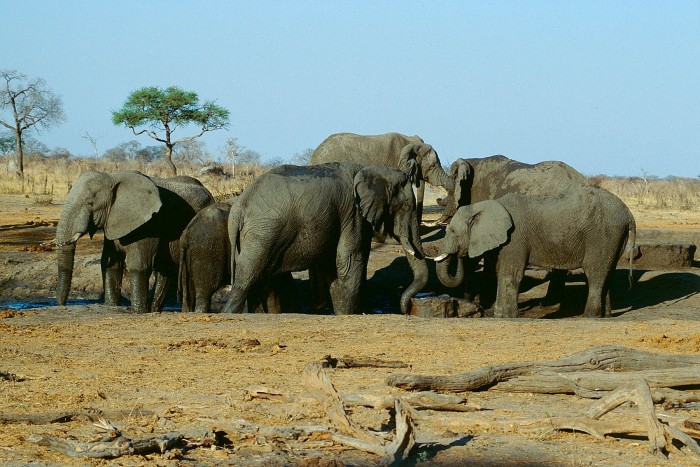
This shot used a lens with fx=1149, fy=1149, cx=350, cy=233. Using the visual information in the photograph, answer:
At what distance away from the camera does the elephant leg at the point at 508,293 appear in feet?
44.4

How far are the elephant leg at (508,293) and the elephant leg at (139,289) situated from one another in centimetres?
416

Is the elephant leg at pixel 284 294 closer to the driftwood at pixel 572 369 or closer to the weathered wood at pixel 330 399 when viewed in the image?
the driftwood at pixel 572 369

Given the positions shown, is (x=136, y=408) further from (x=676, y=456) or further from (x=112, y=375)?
(x=676, y=456)

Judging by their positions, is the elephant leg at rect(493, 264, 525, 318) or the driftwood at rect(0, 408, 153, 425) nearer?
the driftwood at rect(0, 408, 153, 425)

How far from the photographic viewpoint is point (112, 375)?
26.3 ft

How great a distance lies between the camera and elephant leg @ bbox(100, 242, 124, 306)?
46.5ft

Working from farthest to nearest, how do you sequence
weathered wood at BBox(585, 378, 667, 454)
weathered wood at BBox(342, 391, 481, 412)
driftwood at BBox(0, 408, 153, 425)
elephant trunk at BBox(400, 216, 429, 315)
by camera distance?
1. elephant trunk at BBox(400, 216, 429, 315)
2. weathered wood at BBox(342, 391, 481, 412)
3. driftwood at BBox(0, 408, 153, 425)
4. weathered wood at BBox(585, 378, 667, 454)

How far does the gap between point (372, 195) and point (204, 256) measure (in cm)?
205

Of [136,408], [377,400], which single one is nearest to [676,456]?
[377,400]

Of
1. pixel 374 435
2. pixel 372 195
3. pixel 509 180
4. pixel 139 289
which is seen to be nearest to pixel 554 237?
pixel 372 195

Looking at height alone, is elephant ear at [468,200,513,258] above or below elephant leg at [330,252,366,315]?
above

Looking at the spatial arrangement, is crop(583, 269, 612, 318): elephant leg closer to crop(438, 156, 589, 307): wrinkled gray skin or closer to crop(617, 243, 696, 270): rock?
crop(438, 156, 589, 307): wrinkled gray skin

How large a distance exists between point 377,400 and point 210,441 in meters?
1.12

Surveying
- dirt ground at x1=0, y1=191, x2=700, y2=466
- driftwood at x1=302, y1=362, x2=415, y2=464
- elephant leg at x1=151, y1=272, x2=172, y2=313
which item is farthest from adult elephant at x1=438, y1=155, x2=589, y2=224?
driftwood at x1=302, y1=362, x2=415, y2=464
